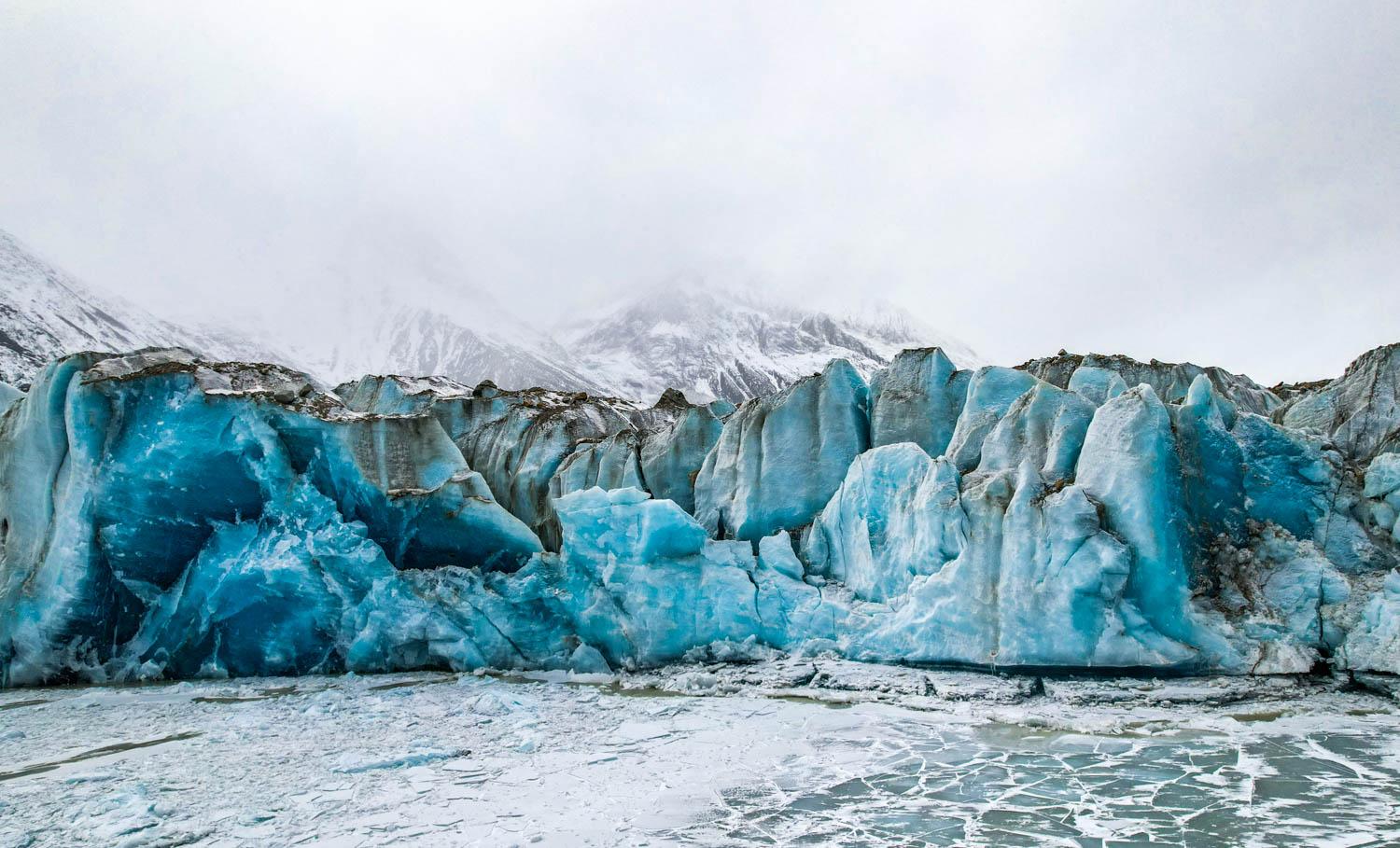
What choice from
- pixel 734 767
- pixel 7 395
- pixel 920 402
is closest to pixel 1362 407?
pixel 920 402

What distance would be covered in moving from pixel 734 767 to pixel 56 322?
70778 mm

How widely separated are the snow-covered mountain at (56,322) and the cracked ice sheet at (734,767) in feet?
152

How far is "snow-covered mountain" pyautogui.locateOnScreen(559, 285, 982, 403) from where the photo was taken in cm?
7031

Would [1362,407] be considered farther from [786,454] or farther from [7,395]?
[7,395]

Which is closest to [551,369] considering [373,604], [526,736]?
[373,604]

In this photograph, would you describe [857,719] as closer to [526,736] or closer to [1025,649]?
[1025,649]

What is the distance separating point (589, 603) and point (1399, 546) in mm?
11381

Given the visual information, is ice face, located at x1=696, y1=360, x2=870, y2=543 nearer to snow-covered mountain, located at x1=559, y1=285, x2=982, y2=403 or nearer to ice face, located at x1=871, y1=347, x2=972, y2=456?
ice face, located at x1=871, y1=347, x2=972, y2=456

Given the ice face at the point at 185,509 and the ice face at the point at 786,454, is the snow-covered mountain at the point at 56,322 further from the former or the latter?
the ice face at the point at 786,454

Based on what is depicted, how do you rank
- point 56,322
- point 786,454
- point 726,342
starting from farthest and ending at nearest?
point 726,342
point 56,322
point 786,454

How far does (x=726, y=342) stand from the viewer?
80.4 meters

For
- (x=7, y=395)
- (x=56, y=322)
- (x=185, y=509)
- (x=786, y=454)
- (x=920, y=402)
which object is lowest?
(x=185, y=509)

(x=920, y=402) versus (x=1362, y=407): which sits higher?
(x=920, y=402)

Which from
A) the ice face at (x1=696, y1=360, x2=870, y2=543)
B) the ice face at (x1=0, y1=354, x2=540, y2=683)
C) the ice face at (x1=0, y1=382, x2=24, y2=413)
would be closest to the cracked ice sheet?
the ice face at (x1=0, y1=354, x2=540, y2=683)
